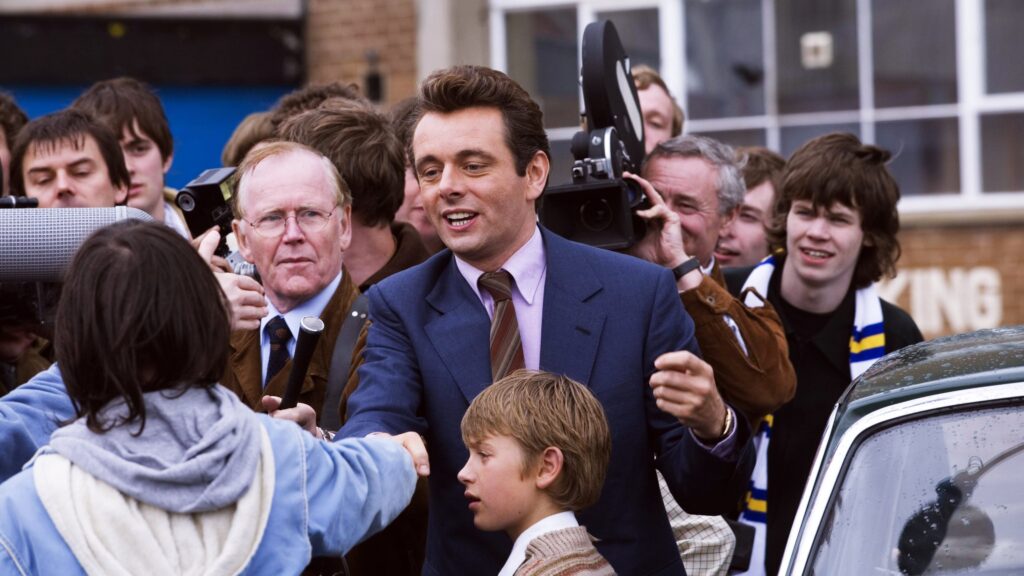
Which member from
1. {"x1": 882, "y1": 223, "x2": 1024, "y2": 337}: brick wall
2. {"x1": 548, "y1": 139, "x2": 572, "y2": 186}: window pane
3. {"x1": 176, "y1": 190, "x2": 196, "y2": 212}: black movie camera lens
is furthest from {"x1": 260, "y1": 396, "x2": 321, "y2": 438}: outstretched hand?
{"x1": 548, "y1": 139, "x2": 572, "y2": 186}: window pane

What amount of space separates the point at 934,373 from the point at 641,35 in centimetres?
867

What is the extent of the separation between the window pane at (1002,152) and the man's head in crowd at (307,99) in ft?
21.2

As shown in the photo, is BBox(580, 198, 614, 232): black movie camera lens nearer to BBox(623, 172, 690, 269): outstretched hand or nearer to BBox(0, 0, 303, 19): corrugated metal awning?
BBox(623, 172, 690, 269): outstretched hand

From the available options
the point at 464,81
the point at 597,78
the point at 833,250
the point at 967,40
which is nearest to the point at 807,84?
the point at 967,40

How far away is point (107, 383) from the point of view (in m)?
2.78

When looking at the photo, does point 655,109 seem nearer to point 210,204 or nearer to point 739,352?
point 739,352

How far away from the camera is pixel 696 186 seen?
4805mm

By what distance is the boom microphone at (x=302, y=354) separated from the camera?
3.37 m

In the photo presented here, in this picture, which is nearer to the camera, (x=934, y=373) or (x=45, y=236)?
(x=934, y=373)

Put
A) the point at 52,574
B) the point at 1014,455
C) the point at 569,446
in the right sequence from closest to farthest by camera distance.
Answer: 1. the point at 52,574
2. the point at 1014,455
3. the point at 569,446

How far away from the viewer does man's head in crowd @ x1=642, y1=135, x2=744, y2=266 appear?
4809 mm

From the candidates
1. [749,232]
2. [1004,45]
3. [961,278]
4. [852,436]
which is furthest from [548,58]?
[852,436]

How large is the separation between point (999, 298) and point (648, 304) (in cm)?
754

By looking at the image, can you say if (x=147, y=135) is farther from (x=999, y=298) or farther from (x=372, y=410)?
(x=999, y=298)
